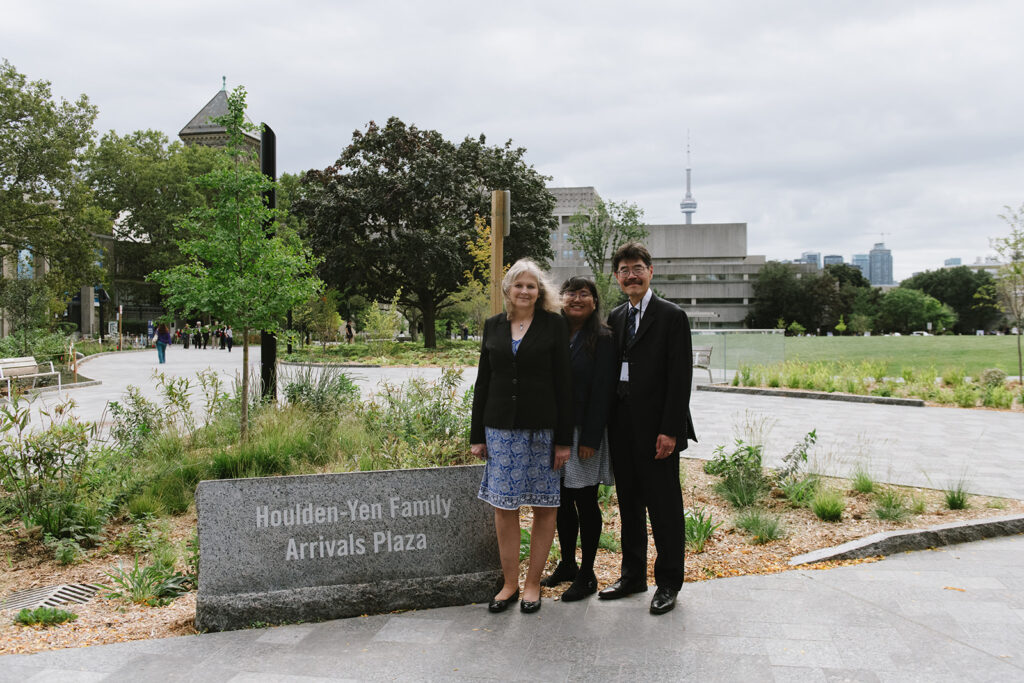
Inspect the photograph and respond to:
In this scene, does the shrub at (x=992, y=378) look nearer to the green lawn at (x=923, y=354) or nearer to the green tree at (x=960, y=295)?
the green lawn at (x=923, y=354)

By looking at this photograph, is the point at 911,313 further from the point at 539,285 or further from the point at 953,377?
the point at 539,285

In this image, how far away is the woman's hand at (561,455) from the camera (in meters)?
3.80

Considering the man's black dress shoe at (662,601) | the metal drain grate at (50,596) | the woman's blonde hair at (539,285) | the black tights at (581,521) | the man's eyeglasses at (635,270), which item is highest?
the man's eyeglasses at (635,270)

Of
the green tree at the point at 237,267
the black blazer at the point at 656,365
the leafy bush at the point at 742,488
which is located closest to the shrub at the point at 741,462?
the leafy bush at the point at 742,488

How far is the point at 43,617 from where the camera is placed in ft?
12.8

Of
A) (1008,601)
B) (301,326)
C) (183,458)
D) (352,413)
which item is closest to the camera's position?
(1008,601)

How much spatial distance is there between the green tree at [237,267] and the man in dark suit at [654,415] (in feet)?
14.6

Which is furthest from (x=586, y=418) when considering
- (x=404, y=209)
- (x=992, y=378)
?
(x=404, y=209)

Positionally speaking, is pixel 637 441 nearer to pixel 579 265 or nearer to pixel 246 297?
pixel 246 297

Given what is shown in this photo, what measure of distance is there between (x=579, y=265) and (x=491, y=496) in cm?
10129

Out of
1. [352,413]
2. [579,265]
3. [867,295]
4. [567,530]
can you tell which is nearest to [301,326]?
[352,413]

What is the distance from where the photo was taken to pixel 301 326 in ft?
131

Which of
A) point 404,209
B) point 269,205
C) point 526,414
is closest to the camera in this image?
point 526,414

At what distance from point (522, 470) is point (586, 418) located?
0.46 m
